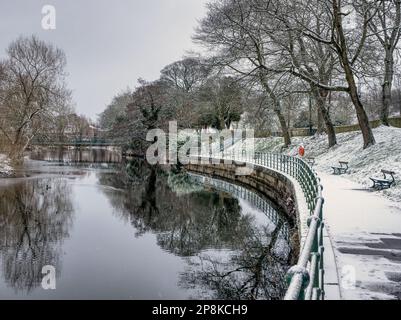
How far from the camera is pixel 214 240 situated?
1423cm

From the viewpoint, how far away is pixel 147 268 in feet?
37.1

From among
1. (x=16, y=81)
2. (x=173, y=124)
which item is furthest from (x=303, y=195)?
(x=173, y=124)

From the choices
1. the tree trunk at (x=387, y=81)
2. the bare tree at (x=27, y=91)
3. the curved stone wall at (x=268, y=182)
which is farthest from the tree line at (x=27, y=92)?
the tree trunk at (x=387, y=81)

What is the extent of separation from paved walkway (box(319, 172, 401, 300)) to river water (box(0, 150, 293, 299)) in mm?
1897

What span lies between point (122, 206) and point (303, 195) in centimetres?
1027

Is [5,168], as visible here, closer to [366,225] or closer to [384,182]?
[384,182]

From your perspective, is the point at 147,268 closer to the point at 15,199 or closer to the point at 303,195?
the point at 303,195

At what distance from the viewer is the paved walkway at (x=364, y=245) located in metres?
5.48

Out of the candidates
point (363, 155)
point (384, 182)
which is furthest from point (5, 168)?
point (384, 182)

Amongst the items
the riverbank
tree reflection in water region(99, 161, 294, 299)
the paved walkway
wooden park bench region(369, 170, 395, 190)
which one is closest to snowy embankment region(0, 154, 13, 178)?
the riverbank

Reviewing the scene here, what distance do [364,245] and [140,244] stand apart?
7916 mm

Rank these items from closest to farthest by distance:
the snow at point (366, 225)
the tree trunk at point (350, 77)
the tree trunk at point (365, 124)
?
the snow at point (366, 225) → the tree trunk at point (350, 77) → the tree trunk at point (365, 124)

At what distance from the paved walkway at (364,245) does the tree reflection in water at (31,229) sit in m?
6.84

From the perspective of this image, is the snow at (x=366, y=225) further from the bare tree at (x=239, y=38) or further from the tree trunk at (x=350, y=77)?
the bare tree at (x=239, y=38)
